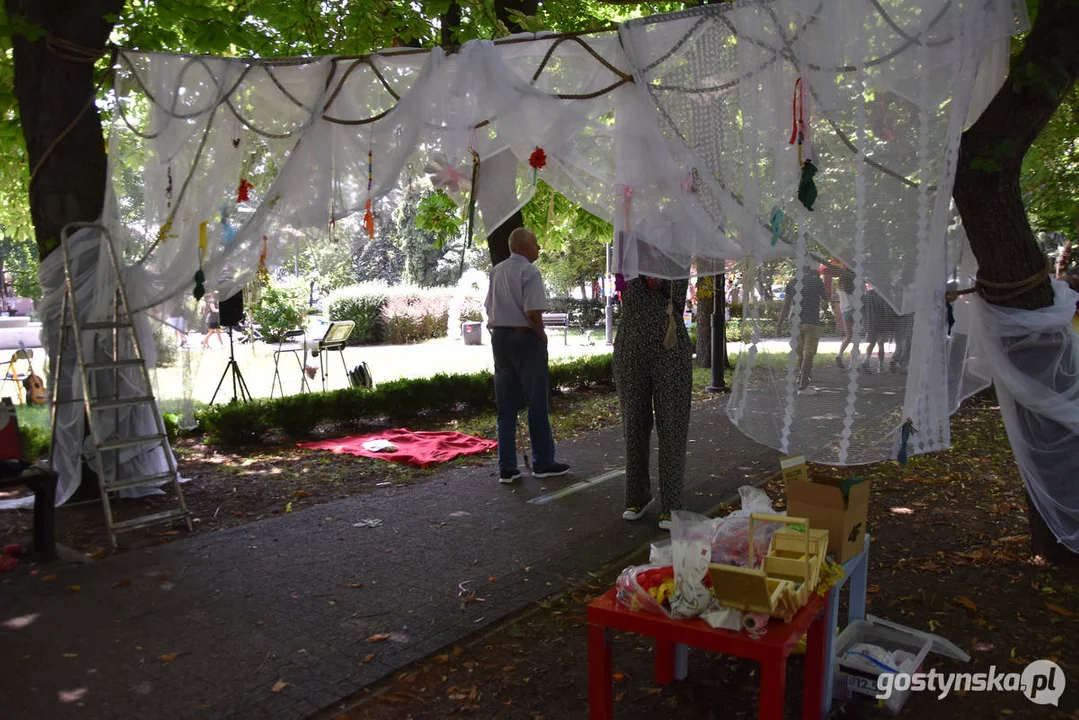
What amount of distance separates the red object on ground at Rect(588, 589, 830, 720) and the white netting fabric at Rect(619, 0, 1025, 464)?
810mm

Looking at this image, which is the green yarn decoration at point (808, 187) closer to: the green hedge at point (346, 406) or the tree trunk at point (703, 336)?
the green hedge at point (346, 406)

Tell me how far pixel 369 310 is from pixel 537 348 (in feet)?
50.9

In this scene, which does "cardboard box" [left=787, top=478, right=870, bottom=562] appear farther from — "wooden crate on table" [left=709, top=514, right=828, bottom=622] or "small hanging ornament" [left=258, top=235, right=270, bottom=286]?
"small hanging ornament" [left=258, top=235, right=270, bottom=286]

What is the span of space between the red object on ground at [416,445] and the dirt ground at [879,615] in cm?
325

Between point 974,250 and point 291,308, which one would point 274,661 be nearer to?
point 974,250

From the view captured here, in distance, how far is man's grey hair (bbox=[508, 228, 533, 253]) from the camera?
6.01m

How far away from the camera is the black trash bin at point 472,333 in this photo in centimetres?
2109

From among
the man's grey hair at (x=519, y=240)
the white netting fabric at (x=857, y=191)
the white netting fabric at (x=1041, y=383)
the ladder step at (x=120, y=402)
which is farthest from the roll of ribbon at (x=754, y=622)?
the ladder step at (x=120, y=402)

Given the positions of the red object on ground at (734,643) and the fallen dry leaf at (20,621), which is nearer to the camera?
the red object on ground at (734,643)

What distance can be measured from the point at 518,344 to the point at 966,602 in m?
3.43

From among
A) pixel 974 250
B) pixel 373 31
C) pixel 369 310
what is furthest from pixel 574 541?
pixel 369 310

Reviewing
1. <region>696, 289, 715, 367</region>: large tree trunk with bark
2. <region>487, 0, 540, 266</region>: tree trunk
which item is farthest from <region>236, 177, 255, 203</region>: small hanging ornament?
<region>696, 289, 715, 367</region>: large tree trunk with bark

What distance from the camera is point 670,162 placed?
12.3ft

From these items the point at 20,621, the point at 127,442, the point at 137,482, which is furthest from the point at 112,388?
the point at 20,621
